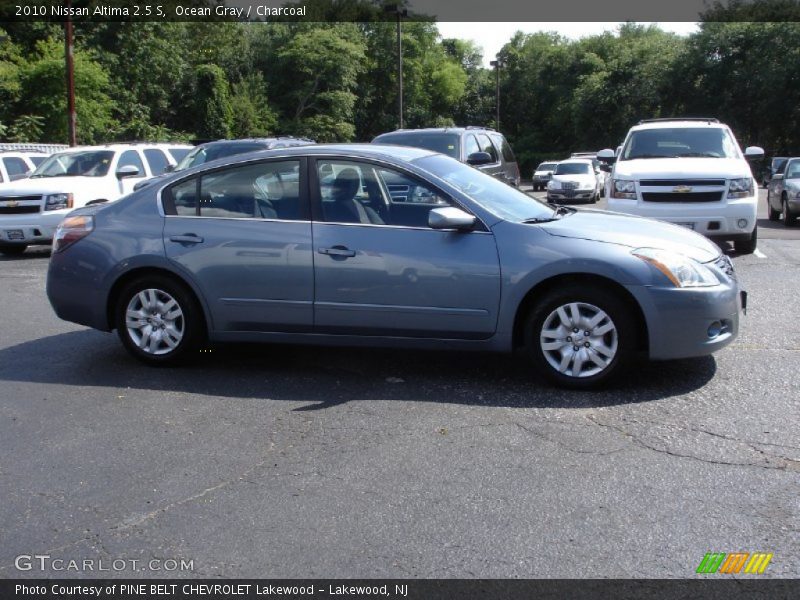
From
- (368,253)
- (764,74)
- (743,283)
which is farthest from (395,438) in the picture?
(764,74)

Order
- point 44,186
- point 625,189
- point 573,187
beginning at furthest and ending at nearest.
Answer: point 573,187
point 44,186
point 625,189

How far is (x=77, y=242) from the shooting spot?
6.85m

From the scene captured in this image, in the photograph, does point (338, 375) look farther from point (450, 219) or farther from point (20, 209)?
point (20, 209)

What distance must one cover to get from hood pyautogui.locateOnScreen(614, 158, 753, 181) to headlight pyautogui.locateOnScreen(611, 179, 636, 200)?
0.08m

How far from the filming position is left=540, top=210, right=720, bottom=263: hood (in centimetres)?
589

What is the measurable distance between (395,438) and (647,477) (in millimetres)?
1426

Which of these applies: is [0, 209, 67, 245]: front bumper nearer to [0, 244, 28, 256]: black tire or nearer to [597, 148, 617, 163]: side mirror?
[0, 244, 28, 256]: black tire

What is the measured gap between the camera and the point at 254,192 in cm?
653

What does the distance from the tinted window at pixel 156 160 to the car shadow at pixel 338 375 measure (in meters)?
10.1

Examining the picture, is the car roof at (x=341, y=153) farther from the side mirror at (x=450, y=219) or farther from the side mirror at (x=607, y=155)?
the side mirror at (x=607, y=155)

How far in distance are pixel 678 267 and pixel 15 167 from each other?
15346mm

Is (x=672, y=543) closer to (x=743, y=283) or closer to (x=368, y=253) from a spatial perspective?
(x=368, y=253)

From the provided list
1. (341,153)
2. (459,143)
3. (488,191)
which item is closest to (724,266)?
(488,191)

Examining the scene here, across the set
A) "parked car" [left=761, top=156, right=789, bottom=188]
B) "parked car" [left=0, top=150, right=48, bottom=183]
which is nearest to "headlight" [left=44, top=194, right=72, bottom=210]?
"parked car" [left=0, top=150, right=48, bottom=183]
